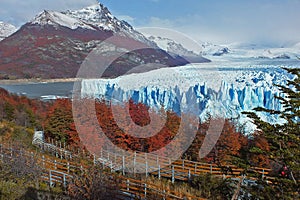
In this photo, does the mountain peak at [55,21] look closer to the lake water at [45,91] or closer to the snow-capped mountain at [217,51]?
the snow-capped mountain at [217,51]

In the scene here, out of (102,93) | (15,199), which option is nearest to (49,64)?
(102,93)

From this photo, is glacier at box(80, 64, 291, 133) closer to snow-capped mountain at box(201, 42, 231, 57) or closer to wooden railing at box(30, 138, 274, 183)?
wooden railing at box(30, 138, 274, 183)

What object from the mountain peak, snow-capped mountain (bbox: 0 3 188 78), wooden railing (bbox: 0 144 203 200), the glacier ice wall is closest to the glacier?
the glacier ice wall

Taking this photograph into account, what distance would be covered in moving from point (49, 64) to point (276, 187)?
73948mm

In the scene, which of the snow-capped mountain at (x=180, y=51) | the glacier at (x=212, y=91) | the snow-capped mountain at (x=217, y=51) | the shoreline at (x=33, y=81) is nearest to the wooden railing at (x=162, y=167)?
the glacier at (x=212, y=91)

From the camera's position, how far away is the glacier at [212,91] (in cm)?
1780

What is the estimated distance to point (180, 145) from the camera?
41.8ft

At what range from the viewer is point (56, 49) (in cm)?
8375

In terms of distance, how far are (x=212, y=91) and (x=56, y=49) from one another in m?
70.9

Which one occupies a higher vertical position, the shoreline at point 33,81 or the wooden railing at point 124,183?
the shoreline at point 33,81

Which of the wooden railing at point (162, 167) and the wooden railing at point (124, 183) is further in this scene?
the wooden railing at point (162, 167)

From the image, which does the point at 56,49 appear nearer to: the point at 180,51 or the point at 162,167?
the point at 180,51

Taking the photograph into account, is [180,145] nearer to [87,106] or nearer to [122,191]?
[87,106]

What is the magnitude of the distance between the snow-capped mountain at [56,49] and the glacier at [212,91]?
14356 mm
